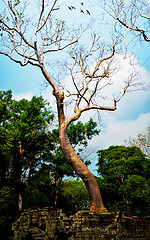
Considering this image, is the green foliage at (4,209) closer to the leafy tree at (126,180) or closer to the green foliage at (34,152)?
the green foliage at (34,152)

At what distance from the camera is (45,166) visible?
17500mm

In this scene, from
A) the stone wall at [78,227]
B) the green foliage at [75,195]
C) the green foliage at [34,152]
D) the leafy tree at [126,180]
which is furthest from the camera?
the green foliage at [75,195]

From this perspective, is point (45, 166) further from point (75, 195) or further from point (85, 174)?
point (85, 174)

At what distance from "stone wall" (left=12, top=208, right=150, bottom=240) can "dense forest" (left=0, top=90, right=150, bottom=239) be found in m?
8.50

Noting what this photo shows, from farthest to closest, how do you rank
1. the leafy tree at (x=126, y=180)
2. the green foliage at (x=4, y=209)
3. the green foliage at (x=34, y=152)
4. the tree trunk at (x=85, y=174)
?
the green foliage at (x=34, y=152) < the leafy tree at (x=126, y=180) < the green foliage at (x=4, y=209) < the tree trunk at (x=85, y=174)

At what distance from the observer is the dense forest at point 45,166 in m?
13.5

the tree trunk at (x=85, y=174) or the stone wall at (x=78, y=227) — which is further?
the tree trunk at (x=85, y=174)

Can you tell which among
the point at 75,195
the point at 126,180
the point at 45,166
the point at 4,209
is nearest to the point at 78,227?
the point at 4,209

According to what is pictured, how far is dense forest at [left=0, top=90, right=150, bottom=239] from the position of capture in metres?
13.5

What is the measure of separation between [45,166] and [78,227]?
13325mm

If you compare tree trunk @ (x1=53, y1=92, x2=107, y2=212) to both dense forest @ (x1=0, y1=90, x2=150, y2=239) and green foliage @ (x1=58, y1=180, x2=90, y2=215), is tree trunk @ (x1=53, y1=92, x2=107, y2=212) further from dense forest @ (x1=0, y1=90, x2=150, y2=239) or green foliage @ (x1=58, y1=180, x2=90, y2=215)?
green foliage @ (x1=58, y1=180, x2=90, y2=215)

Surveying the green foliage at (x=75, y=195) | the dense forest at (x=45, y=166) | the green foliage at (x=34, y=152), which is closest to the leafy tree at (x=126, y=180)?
the dense forest at (x=45, y=166)

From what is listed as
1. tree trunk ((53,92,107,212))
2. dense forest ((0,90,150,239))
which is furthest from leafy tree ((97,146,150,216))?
tree trunk ((53,92,107,212))

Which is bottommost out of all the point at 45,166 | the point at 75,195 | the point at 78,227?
the point at 78,227
